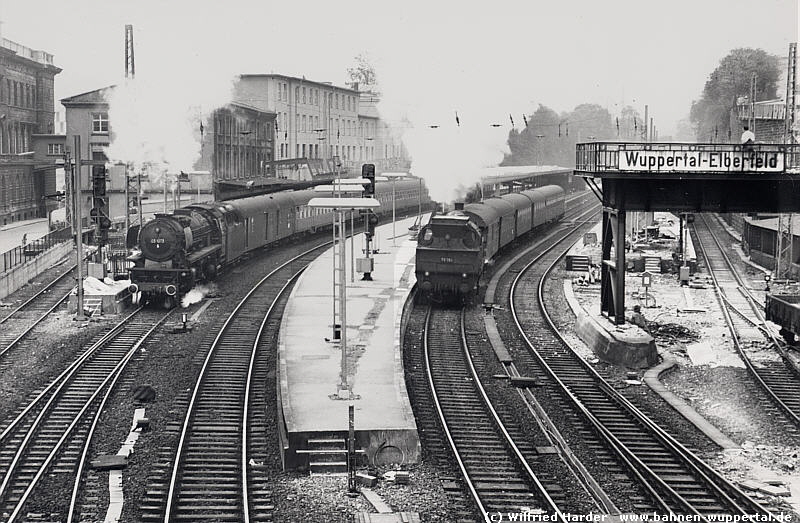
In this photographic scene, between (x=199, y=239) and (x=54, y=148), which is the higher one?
(x=54, y=148)

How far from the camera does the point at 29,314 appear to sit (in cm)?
3312

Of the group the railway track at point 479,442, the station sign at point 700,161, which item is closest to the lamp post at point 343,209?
the railway track at point 479,442

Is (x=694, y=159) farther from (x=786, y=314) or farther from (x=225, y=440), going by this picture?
(x=225, y=440)

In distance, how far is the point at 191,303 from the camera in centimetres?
3506

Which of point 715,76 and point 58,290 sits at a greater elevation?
point 715,76

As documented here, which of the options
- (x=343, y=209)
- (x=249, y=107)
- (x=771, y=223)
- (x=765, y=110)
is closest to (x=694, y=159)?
(x=343, y=209)

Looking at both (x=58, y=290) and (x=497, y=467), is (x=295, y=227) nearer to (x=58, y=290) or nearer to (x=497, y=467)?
(x=58, y=290)

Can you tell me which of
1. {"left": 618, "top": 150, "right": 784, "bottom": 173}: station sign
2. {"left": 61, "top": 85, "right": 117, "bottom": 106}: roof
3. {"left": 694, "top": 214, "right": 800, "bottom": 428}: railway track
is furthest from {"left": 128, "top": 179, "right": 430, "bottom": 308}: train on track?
{"left": 61, "top": 85, "right": 117, "bottom": 106}: roof

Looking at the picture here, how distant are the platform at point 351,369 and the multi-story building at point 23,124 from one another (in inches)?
1290

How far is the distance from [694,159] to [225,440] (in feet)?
43.4

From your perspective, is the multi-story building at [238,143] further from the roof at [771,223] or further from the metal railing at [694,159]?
the metal railing at [694,159]

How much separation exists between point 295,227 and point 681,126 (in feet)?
420

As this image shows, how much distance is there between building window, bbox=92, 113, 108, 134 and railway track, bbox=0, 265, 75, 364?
26.3 m

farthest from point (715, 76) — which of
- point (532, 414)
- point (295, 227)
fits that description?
point (532, 414)
